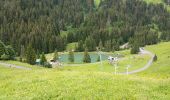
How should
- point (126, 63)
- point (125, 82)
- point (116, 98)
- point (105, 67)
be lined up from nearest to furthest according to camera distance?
point (116, 98), point (125, 82), point (105, 67), point (126, 63)

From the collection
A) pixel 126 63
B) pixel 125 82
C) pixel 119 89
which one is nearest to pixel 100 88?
pixel 119 89

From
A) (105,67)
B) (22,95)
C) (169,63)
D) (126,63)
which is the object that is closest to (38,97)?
(22,95)

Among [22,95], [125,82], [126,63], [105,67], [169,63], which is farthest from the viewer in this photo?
[126,63]

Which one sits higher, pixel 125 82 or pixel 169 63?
pixel 125 82

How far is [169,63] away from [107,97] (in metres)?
115

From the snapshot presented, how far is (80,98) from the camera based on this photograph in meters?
29.2

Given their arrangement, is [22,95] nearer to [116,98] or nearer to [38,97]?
[38,97]

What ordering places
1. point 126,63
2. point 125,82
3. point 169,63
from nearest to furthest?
point 125,82 < point 169,63 < point 126,63

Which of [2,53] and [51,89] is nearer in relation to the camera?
[51,89]

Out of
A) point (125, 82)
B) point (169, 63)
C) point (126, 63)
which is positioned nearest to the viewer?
point (125, 82)

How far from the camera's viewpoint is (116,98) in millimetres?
29062

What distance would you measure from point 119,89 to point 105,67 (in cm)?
13326

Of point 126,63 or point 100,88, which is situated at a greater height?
point 100,88

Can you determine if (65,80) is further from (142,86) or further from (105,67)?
(105,67)
